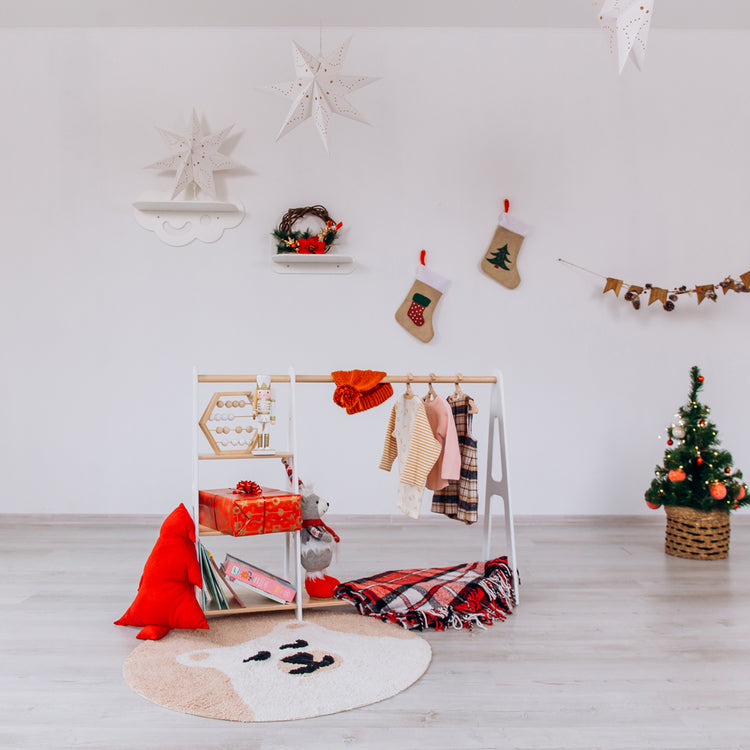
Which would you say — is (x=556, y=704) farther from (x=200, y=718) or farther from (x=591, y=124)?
(x=591, y=124)

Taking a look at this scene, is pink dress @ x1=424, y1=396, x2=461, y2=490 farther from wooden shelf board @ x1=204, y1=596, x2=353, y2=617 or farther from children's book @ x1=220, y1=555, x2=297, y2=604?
children's book @ x1=220, y1=555, x2=297, y2=604

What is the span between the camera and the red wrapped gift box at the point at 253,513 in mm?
2000

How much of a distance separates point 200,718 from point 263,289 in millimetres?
2397

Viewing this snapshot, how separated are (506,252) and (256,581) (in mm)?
→ 2228

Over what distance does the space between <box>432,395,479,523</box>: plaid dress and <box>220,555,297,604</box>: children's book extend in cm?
68

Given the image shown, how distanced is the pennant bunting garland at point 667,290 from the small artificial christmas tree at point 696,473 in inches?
22.4

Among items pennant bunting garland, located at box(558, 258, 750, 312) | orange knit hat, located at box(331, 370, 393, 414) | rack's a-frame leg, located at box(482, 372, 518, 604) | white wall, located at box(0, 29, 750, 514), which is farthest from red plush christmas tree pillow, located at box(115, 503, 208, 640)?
pennant bunting garland, located at box(558, 258, 750, 312)

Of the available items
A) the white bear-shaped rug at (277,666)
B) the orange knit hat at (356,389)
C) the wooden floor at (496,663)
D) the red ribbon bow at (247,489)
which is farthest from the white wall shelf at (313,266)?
the white bear-shaped rug at (277,666)

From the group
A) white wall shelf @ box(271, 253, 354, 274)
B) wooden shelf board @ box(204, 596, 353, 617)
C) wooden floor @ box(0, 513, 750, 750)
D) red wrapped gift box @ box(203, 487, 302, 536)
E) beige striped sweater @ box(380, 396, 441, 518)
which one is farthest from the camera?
white wall shelf @ box(271, 253, 354, 274)

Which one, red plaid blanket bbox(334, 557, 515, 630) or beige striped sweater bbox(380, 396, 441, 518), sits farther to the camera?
beige striped sweater bbox(380, 396, 441, 518)

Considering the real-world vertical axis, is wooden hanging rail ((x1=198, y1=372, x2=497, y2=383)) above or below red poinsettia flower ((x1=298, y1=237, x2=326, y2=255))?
below

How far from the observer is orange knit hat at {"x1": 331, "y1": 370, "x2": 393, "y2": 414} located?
7.68ft

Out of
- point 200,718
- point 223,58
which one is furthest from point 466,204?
point 200,718

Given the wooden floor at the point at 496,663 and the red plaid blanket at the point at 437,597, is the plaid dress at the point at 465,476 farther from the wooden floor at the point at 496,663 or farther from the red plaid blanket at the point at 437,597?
the wooden floor at the point at 496,663
